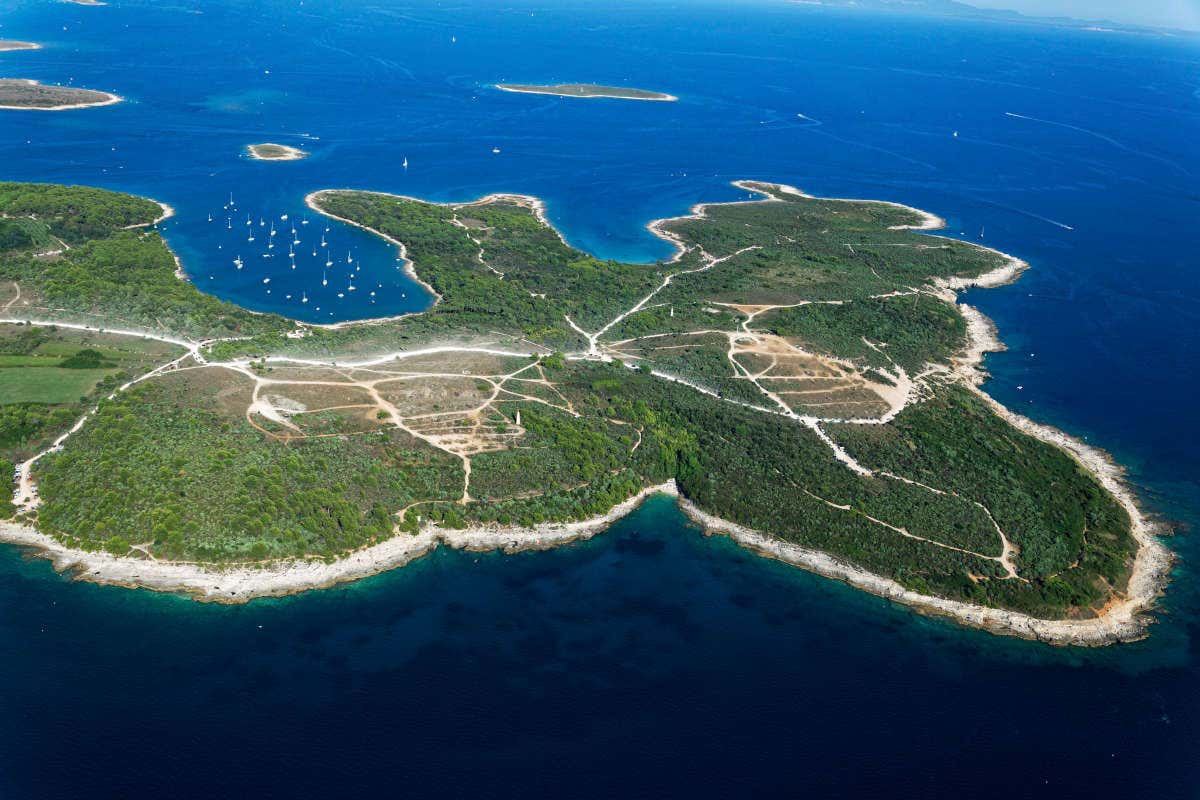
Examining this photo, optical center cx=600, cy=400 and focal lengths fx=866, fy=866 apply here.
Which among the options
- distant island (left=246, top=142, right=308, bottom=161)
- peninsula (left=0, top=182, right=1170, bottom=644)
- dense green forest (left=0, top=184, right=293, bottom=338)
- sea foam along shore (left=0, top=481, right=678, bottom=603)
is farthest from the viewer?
distant island (left=246, top=142, right=308, bottom=161)

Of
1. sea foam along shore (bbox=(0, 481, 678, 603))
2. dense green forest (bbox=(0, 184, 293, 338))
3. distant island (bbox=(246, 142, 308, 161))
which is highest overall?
distant island (bbox=(246, 142, 308, 161))

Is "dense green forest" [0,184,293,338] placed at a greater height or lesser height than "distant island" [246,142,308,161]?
lesser

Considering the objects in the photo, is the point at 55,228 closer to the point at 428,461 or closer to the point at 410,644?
the point at 428,461

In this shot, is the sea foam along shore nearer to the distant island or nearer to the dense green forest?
the dense green forest

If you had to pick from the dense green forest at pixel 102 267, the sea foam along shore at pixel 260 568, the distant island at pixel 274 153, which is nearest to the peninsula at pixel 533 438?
the sea foam along shore at pixel 260 568

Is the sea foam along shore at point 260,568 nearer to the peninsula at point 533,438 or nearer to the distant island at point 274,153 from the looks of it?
the peninsula at point 533,438

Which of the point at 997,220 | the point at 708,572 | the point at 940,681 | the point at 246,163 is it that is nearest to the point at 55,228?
the point at 246,163

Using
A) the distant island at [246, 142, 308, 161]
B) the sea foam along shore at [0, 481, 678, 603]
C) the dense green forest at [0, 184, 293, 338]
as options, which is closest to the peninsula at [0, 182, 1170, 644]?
the sea foam along shore at [0, 481, 678, 603]
